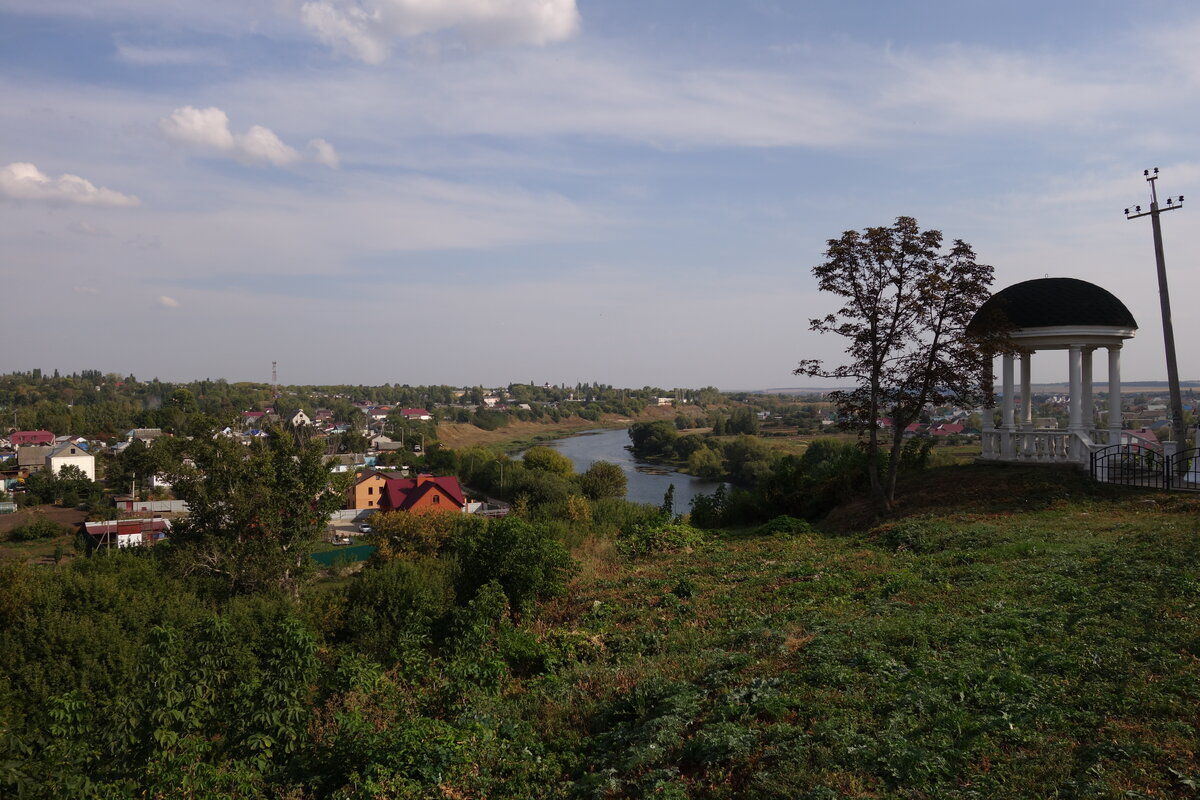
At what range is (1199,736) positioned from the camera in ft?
13.5

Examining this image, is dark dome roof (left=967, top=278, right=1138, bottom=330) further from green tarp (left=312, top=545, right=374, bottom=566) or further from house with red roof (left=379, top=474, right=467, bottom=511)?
house with red roof (left=379, top=474, right=467, bottom=511)

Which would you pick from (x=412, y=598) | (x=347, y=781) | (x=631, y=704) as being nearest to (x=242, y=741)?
(x=347, y=781)

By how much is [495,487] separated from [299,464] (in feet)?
109

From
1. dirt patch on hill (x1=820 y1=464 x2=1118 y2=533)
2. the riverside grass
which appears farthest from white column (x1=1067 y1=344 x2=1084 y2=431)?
the riverside grass

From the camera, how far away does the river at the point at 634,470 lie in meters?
50.9

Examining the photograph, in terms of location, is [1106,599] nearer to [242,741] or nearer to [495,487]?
[242,741]

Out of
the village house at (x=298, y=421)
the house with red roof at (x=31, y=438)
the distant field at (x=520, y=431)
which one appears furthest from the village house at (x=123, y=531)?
the distant field at (x=520, y=431)

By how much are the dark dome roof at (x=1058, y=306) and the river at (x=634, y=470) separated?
18.7 meters

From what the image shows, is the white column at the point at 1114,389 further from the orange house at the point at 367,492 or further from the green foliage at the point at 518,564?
the orange house at the point at 367,492

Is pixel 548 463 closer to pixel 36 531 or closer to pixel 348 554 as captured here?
pixel 348 554

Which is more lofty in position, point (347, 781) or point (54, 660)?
point (347, 781)

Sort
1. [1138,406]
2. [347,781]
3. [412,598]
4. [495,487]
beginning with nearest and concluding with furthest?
[347,781] < [412,598] < [1138,406] < [495,487]

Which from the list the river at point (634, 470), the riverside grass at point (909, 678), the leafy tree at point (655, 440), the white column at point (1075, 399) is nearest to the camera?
the riverside grass at point (909, 678)

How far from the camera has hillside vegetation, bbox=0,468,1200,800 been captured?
14.4ft
